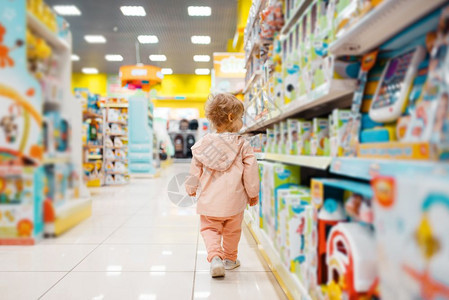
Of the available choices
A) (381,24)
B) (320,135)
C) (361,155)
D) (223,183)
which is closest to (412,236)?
(361,155)

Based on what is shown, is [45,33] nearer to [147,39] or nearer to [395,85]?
[147,39]

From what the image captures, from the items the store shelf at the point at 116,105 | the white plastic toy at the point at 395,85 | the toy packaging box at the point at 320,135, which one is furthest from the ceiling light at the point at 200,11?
the store shelf at the point at 116,105

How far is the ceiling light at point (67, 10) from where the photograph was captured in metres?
1.06

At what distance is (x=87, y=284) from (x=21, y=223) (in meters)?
0.40

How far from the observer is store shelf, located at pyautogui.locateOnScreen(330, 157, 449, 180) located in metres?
0.51

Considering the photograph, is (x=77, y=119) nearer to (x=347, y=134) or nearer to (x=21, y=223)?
(x=21, y=223)

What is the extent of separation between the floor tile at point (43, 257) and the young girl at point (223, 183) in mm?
731

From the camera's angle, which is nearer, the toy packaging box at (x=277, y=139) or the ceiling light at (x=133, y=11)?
the ceiling light at (x=133, y=11)

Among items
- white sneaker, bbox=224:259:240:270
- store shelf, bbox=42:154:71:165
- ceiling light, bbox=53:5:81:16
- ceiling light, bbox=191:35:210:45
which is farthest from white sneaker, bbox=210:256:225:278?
ceiling light, bbox=191:35:210:45

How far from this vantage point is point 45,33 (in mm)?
997

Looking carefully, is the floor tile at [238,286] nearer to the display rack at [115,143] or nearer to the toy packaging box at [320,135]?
the toy packaging box at [320,135]

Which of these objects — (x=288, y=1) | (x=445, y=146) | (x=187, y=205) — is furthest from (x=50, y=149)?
(x=187, y=205)

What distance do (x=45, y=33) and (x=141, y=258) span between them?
4.15 feet

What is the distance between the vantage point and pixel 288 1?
172 centimetres
